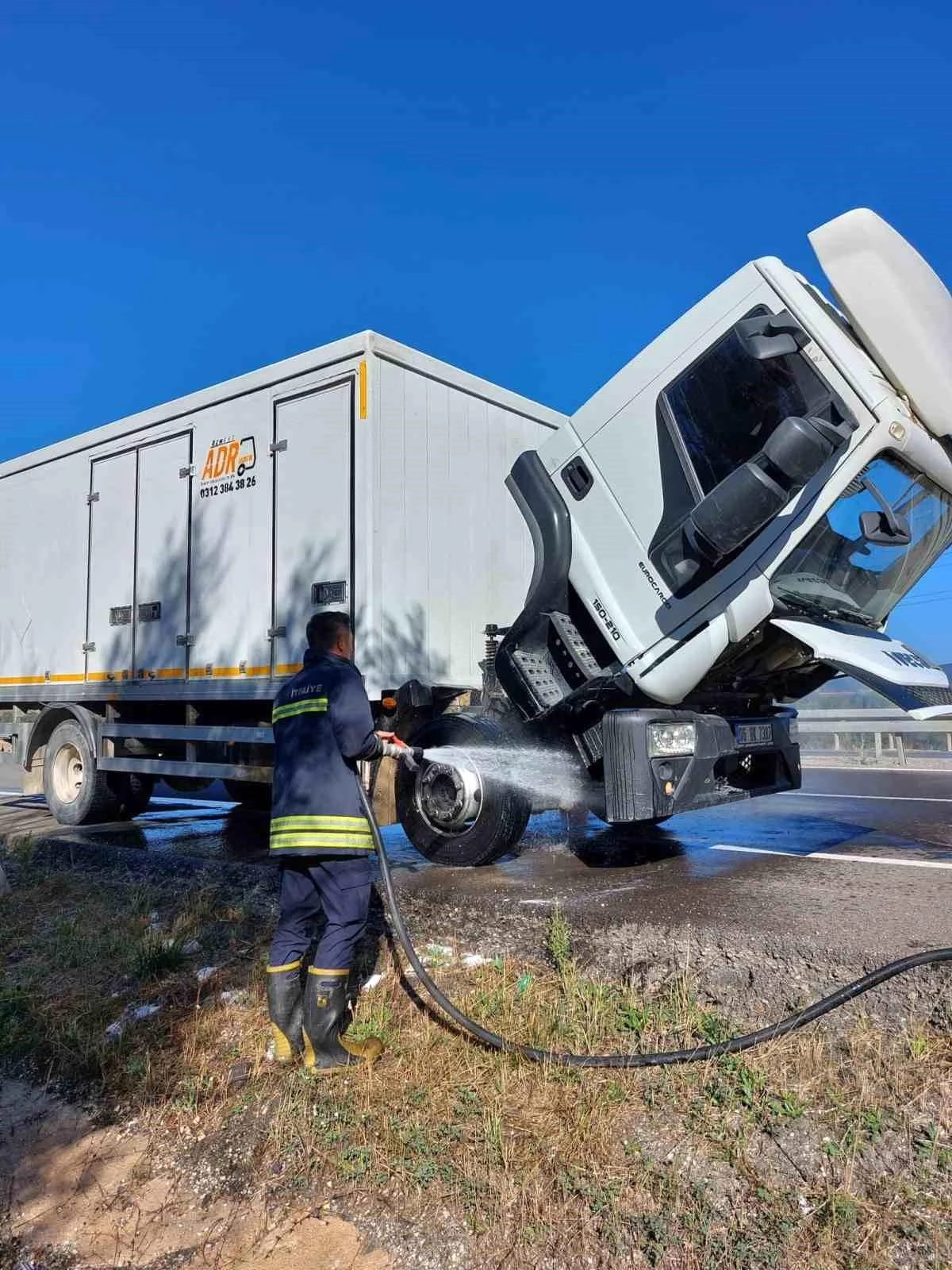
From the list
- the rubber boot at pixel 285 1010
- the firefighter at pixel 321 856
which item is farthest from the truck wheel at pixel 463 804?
the rubber boot at pixel 285 1010

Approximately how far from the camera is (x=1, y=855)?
6926mm

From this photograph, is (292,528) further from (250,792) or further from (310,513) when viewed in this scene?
(250,792)

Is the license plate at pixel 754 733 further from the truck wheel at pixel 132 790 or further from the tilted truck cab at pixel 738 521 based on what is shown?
the truck wheel at pixel 132 790

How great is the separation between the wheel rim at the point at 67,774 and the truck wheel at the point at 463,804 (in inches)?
177

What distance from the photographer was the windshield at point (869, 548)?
4441 mm

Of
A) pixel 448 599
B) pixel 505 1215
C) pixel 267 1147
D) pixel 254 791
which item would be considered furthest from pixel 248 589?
pixel 505 1215

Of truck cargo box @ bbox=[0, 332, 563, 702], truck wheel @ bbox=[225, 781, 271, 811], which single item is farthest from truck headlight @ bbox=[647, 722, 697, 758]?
truck wheel @ bbox=[225, 781, 271, 811]

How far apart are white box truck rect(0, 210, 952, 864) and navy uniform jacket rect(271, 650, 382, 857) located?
1864 millimetres

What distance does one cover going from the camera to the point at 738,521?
14.4ft

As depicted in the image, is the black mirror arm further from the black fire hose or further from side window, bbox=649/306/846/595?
the black fire hose

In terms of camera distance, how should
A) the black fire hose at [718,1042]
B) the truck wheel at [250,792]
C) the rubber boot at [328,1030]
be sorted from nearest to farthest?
the black fire hose at [718,1042], the rubber boot at [328,1030], the truck wheel at [250,792]

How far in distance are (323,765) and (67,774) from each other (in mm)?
6384

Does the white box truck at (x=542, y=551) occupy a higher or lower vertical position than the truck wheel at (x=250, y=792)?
higher

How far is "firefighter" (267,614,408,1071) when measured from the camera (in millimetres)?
3336
